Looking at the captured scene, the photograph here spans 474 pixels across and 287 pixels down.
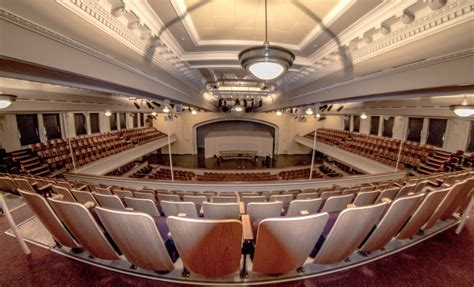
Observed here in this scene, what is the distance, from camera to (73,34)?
199cm

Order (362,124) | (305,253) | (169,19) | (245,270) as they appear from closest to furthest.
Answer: (305,253)
(245,270)
(169,19)
(362,124)

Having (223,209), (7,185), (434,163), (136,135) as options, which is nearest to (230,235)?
(223,209)

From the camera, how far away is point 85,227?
167 cm

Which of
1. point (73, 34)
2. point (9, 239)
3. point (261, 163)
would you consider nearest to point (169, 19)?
point (73, 34)

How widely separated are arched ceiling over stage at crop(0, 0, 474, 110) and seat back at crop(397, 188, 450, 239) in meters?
1.47

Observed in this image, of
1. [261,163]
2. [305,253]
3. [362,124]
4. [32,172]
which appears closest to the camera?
[305,253]

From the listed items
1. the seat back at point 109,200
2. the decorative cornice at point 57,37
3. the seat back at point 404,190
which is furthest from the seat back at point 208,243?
the seat back at point 404,190

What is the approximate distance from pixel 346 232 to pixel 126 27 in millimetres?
3951

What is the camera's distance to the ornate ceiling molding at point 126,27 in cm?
201

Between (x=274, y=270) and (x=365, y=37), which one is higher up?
(x=365, y=37)

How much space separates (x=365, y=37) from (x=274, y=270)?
12.2ft

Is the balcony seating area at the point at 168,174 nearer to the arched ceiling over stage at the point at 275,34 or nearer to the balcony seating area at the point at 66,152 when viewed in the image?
the balcony seating area at the point at 66,152

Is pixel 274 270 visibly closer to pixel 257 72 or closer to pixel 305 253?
pixel 305 253

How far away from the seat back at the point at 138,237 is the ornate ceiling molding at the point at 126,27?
232cm
